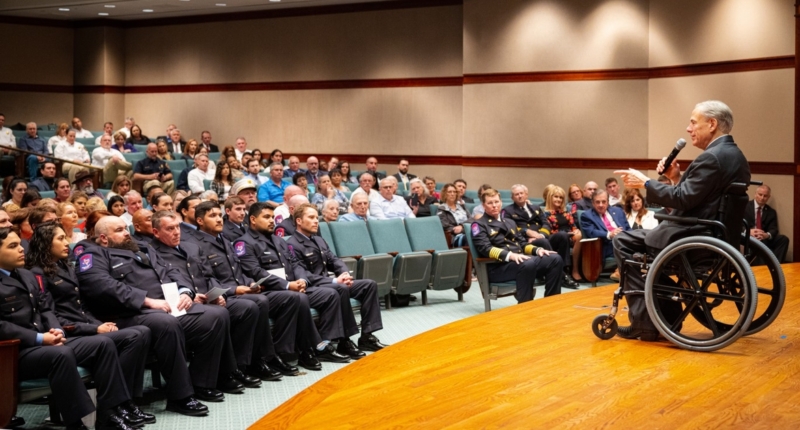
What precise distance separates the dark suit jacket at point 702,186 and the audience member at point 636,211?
4.89 meters

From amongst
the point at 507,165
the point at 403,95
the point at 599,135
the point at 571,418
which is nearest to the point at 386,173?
the point at 403,95

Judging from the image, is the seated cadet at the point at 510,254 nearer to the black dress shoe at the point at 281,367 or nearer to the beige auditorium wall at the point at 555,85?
the black dress shoe at the point at 281,367

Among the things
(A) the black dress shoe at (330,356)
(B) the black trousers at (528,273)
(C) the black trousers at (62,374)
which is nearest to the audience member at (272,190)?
(B) the black trousers at (528,273)

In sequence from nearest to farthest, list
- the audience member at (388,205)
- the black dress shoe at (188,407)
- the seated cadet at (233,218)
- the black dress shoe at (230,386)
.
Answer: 1. the black dress shoe at (188,407)
2. the black dress shoe at (230,386)
3. the seated cadet at (233,218)
4. the audience member at (388,205)

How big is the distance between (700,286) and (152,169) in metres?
8.25

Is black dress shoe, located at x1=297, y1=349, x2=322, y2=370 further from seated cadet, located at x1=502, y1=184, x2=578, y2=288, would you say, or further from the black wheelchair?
seated cadet, located at x1=502, y1=184, x2=578, y2=288

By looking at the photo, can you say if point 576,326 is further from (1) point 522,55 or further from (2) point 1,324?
(1) point 522,55

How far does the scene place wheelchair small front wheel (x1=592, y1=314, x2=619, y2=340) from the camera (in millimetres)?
3670

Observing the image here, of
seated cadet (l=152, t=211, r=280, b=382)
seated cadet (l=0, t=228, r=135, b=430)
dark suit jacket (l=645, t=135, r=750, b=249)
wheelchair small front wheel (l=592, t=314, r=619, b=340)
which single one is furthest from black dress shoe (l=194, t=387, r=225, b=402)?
dark suit jacket (l=645, t=135, r=750, b=249)

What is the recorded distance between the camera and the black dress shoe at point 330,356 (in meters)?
5.27

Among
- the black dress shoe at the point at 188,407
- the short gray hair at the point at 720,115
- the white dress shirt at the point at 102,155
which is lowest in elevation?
the black dress shoe at the point at 188,407

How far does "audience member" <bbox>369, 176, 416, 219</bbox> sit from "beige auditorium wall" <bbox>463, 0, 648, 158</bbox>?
3.61 m

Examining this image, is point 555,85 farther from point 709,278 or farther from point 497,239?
point 709,278

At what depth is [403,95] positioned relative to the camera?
43.1 feet
